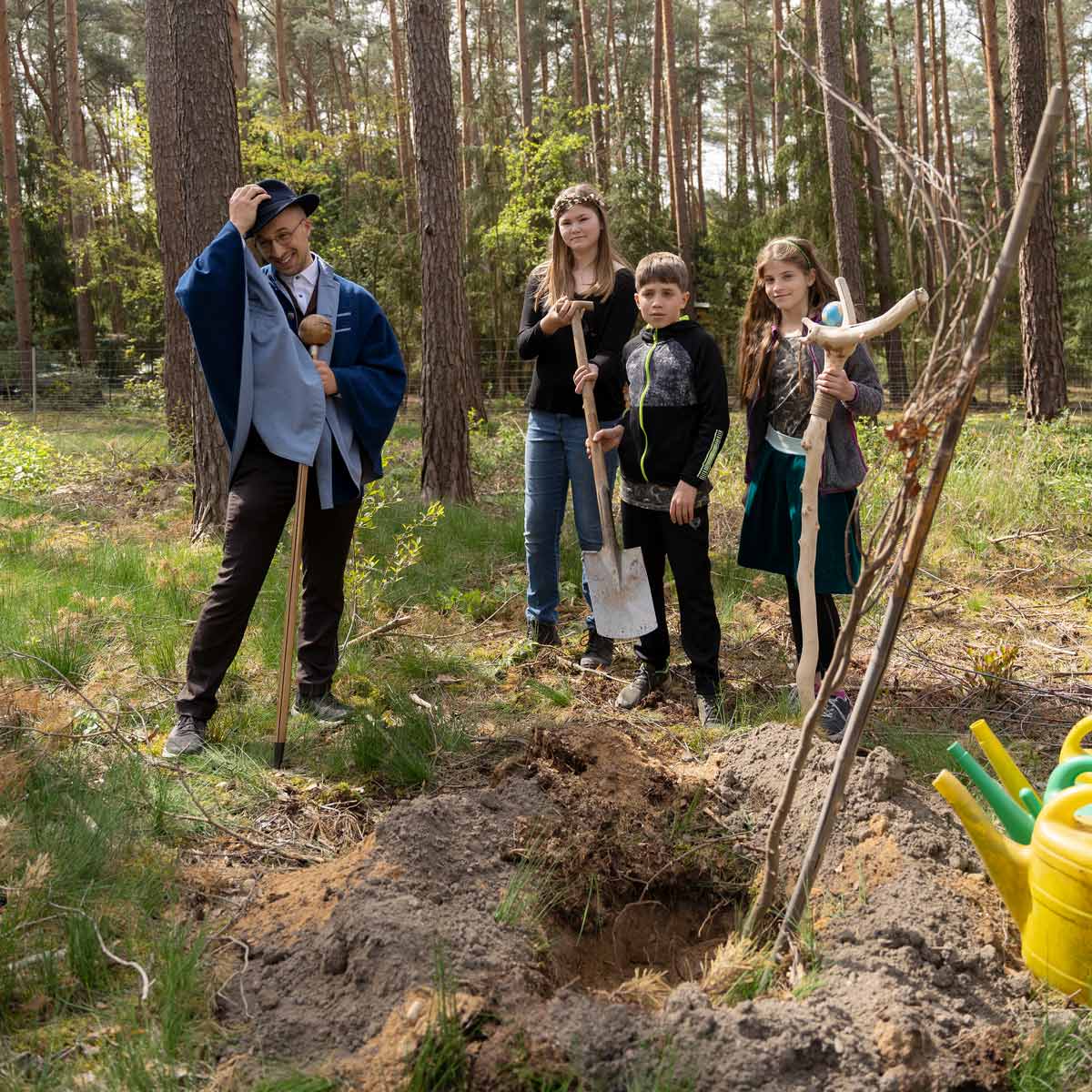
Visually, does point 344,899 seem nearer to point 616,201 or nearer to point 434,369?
point 434,369

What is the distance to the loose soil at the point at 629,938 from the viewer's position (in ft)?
5.87

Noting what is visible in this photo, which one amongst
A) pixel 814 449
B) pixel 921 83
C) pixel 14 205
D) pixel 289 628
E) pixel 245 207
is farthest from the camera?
pixel 921 83

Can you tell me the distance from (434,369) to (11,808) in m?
5.36

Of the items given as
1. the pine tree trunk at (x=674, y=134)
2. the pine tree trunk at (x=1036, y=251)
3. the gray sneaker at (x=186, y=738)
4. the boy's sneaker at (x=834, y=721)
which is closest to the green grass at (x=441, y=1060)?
the gray sneaker at (x=186, y=738)

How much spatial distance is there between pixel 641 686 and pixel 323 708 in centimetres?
130

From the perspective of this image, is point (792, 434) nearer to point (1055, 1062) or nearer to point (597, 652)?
point (597, 652)

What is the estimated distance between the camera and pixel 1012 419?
33.6 feet

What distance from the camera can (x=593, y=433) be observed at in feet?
13.1

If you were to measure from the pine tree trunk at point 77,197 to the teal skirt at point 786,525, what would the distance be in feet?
60.7

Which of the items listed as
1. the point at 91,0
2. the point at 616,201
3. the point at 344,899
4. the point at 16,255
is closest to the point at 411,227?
the point at 616,201

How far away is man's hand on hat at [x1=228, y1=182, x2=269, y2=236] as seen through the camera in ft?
10.8

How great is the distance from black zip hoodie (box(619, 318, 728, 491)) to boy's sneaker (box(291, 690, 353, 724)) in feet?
5.02

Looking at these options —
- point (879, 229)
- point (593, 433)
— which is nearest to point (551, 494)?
point (593, 433)

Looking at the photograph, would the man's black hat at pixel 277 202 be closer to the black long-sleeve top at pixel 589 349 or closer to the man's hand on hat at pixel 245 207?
the man's hand on hat at pixel 245 207
